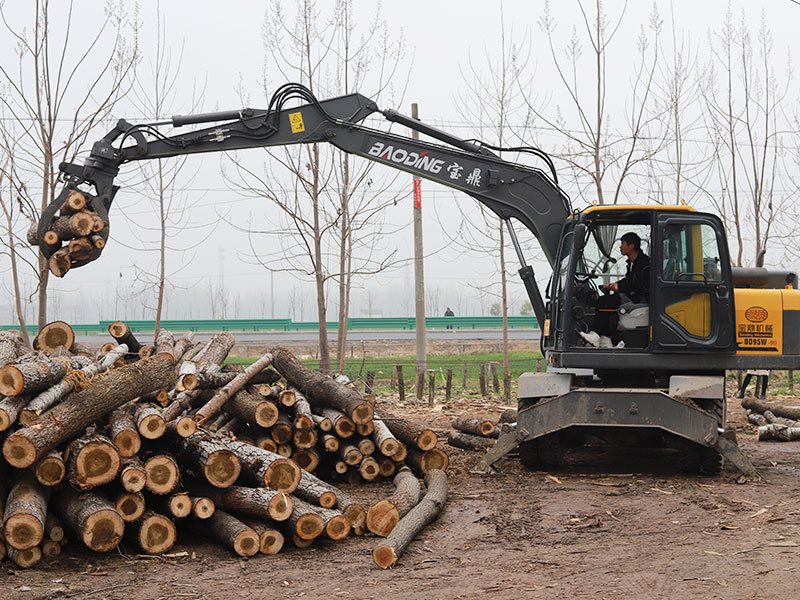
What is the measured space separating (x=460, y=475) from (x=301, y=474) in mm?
2619

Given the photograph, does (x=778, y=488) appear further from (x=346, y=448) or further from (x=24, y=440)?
(x=24, y=440)

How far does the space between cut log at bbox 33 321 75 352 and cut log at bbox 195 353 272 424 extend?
2631 mm

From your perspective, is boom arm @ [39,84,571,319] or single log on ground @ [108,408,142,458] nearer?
single log on ground @ [108,408,142,458]

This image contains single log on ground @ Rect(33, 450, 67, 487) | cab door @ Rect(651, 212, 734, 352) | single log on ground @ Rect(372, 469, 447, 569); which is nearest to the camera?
single log on ground @ Rect(372, 469, 447, 569)

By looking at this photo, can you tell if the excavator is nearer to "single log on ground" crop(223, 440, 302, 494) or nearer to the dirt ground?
the dirt ground

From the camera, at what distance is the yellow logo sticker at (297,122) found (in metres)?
10.2

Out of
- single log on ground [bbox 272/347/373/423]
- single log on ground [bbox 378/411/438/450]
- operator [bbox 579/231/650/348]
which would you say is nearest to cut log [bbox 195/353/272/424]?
single log on ground [bbox 272/347/373/423]

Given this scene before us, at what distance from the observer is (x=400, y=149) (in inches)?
407

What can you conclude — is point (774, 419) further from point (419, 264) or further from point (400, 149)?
point (419, 264)

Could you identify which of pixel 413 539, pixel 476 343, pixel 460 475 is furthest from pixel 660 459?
pixel 476 343

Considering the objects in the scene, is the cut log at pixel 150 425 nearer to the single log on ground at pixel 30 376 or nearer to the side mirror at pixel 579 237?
the single log on ground at pixel 30 376

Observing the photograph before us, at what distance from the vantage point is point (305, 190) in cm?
1457

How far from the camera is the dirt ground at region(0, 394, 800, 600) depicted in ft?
17.7

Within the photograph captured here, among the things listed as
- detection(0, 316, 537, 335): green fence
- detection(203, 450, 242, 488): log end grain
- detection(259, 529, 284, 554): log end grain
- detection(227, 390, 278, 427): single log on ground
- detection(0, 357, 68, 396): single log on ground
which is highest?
detection(0, 316, 537, 335): green fence
